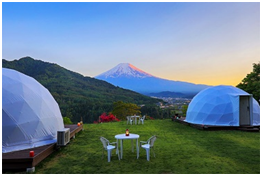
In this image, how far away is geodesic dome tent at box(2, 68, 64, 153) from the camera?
6.11 meters

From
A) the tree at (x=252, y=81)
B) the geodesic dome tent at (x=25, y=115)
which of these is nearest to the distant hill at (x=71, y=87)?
the tree at (x=252, y=81)

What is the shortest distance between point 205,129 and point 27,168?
9590 millimetres

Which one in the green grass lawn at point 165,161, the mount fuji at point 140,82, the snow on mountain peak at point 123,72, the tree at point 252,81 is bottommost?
the green grass lawn at point 165,161

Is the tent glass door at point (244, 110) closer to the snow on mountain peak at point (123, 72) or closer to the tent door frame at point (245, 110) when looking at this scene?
the tent door frame at point (245, 110)

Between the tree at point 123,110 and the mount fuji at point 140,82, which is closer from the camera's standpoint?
the tree at point 123,110

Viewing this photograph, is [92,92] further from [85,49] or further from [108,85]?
[85,49]

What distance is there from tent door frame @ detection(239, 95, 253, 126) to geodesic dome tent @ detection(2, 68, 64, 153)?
1072 centimetres

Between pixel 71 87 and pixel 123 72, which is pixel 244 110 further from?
pixel 123 72

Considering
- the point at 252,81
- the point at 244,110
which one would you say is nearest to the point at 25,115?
the point at 244,110

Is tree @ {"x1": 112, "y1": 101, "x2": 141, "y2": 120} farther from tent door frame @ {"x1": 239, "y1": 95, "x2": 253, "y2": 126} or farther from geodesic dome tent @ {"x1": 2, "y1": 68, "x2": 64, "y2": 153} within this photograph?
geodesic dome tent @ {"x1": 2, "y1": 68, "x2": 64, "y2": 153}

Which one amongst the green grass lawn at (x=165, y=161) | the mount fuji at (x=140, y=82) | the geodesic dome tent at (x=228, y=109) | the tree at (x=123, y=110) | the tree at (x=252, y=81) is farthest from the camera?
the mount fuji at (x=140, y=82)

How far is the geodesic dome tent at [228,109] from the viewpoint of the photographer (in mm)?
12695

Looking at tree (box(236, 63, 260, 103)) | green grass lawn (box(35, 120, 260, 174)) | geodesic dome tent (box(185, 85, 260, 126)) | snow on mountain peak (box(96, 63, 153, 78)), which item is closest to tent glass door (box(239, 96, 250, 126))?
geodesic dome tent (box(185, 85, 260, 126))

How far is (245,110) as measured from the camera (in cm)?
1302
